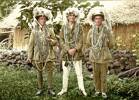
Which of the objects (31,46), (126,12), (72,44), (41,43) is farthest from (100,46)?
(126,12)

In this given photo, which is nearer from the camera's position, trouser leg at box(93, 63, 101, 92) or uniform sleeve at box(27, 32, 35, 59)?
trouser leg at box(93, 63, 101, 92)

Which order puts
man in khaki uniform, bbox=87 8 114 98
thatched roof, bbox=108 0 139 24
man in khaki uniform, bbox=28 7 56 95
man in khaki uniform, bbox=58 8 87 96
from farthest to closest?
thatched roof, bbox=108 0 139 24 → man in khaki uniform, bbox=28 7 56 95 → man in khaki uniform, bbox=58 8 87 96 → man in khaki uniform, bbox=87 8 114 98

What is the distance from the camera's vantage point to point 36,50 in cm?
1062

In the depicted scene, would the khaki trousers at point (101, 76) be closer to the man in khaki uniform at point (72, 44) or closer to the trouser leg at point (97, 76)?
the trouser leg at point (97, 76)

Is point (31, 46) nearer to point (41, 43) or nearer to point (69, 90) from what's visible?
point (41, 43)

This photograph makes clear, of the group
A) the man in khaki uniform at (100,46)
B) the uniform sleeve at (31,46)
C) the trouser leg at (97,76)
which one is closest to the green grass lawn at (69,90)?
the trouser leg at (97,76)

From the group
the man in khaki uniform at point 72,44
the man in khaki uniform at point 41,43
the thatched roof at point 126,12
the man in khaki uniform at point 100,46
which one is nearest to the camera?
the man in khaki uniform at point 100,46

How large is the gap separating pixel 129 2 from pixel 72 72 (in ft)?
35.3

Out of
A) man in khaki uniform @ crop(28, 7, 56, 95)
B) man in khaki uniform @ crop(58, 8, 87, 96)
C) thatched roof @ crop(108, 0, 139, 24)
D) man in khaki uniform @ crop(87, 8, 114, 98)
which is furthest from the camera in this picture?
thatched roof @ crop(108, 0, 139, 24)

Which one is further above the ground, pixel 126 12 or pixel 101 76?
pixel 126 12

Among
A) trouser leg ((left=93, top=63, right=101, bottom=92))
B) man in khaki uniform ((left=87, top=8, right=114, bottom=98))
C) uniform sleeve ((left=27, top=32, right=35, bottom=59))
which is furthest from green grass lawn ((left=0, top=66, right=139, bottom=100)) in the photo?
uniform sleeve ((left=27, top=32, right=35, bottom=59))

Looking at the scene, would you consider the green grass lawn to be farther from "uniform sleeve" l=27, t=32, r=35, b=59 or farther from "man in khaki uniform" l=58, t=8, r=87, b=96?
"uniform sleeve" l=27, t=32, r=35, b=59

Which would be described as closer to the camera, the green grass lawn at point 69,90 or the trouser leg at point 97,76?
the trouser leg at point 97,76

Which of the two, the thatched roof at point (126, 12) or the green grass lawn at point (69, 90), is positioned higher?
the thatched roof at point (126, 12)
